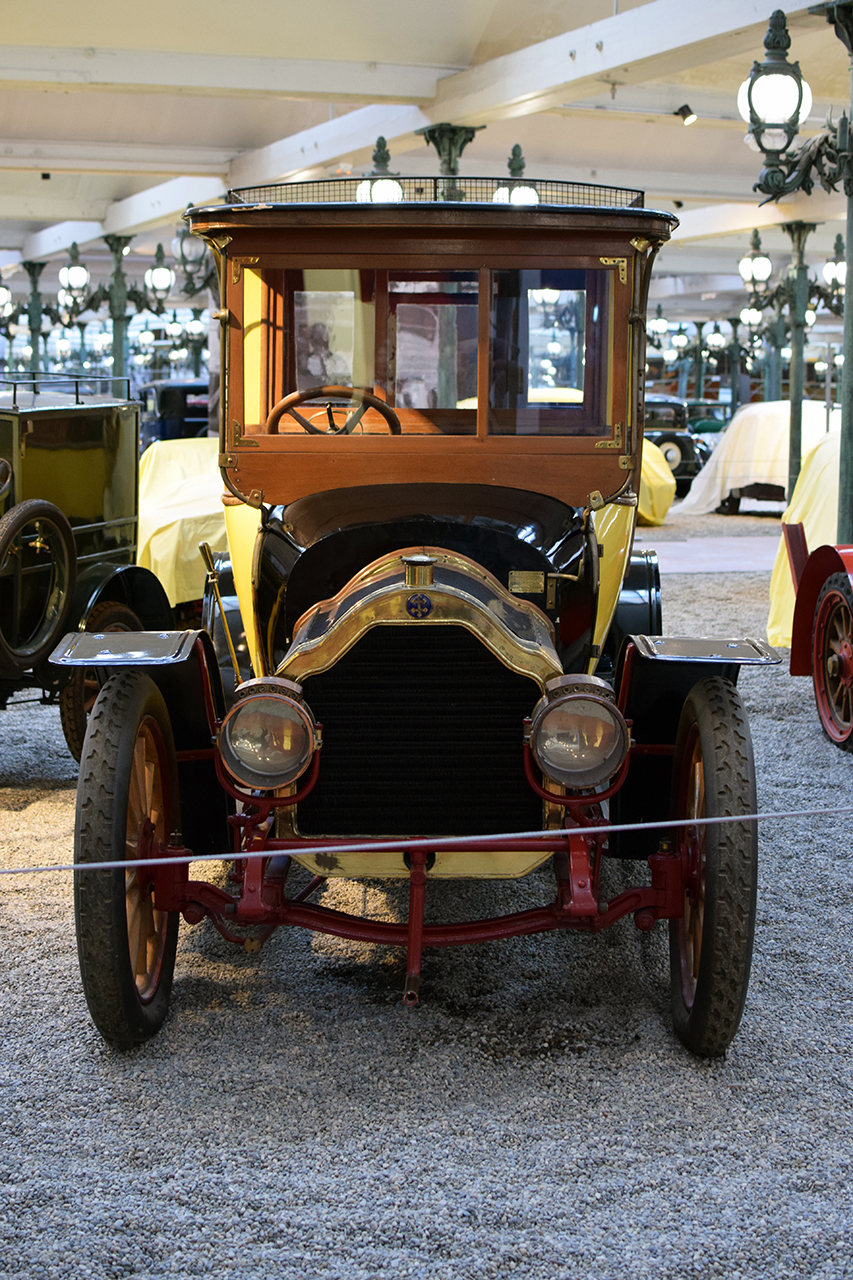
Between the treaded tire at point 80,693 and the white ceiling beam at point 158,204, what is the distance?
12389 mm

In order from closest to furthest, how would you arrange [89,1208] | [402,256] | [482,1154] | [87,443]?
1. [89,1208]
2. [482,1154]
3. [402,256]
4. [87,443]

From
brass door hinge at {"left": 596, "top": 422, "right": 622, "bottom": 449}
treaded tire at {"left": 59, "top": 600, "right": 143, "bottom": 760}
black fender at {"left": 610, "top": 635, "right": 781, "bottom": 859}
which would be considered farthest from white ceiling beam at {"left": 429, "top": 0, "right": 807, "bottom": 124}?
black fender at {"left": 610, "top": 635, "right": 781, "bottom": 859}

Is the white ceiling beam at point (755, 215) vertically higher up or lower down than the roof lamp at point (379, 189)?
higher up

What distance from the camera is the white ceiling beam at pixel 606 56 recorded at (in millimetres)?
8320

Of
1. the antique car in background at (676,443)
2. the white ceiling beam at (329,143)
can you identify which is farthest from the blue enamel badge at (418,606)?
the antique car in background at (676,443)

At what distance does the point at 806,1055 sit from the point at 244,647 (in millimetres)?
2277

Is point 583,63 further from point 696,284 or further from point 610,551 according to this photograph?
point 696,284

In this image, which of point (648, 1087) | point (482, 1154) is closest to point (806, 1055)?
point (648, 1087)

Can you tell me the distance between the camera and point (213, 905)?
2.98 meters

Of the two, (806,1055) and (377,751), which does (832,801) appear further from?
(377,751)

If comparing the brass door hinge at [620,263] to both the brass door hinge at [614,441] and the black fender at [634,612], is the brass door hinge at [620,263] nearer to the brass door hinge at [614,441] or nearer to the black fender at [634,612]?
the brass door hinge at [614,441]

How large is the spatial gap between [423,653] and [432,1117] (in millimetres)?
1045

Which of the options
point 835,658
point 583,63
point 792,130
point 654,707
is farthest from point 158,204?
point 654,707

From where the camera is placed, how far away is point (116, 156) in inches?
597
